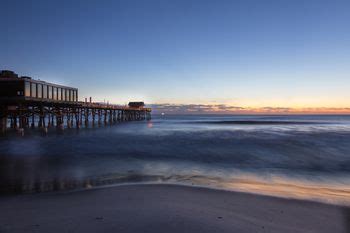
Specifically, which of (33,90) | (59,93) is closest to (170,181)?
(33,90)

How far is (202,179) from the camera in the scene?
10008 mm

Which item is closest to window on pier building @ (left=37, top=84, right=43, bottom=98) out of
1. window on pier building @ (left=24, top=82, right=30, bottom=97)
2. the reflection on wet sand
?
window on pier building @ (left=24, top=82, right=30, bottom=97)

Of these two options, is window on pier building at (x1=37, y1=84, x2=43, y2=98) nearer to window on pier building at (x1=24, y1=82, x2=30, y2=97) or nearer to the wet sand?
window on pier building at (x1=24, y1=82, x2=30, y2=97)

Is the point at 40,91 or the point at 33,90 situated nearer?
the point at 33,90

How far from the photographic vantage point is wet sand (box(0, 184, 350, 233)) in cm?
480

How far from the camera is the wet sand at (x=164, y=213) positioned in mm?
4805

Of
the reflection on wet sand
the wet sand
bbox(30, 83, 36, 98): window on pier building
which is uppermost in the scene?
bbox(30, 83, 36, 98): window on pier building

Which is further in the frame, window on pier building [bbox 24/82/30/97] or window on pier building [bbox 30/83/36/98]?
window on pier building [bbox 30/83/36/98]

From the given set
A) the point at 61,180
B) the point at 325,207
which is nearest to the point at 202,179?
the point at 325,207

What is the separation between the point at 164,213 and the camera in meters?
5.52

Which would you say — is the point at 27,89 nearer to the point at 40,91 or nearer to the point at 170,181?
the point at 40,91

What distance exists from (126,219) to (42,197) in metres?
3.23

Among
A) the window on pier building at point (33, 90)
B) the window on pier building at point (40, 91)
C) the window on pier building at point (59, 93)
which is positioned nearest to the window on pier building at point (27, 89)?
the window on pier building at point (33, 90)

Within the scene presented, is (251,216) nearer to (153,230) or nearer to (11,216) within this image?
(153,230)
